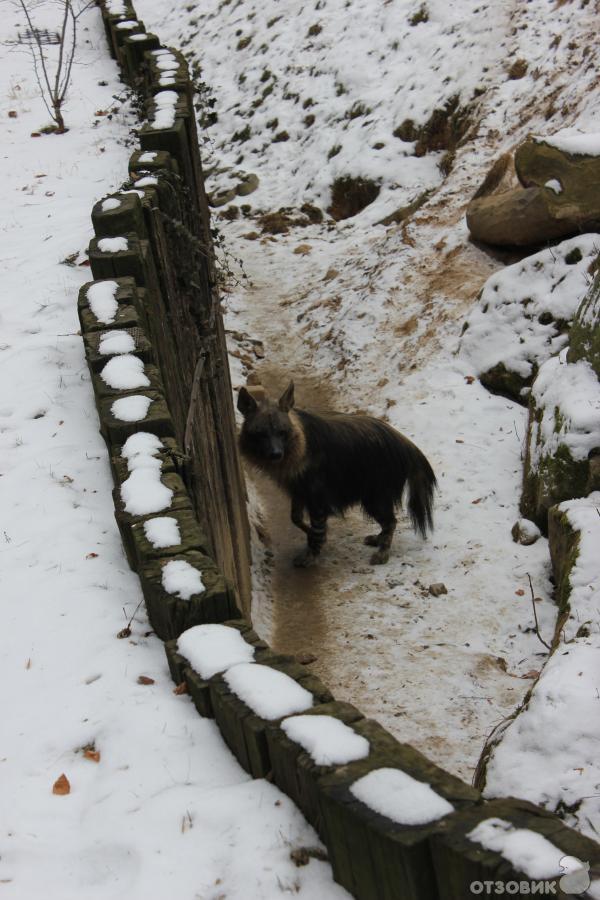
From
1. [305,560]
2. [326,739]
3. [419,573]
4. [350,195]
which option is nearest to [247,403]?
[305,560]

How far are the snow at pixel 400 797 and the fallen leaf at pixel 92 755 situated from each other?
3.13ft

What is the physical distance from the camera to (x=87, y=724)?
2834mm

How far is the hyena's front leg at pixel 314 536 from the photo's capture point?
28.7 ft

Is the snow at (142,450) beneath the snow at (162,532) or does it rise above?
above

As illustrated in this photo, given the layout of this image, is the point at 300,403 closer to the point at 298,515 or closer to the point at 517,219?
the point at 298,515

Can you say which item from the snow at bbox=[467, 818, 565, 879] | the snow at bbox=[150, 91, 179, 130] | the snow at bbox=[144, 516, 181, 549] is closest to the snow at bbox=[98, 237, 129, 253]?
the snow at bbox=[144, 516, 181, 549]

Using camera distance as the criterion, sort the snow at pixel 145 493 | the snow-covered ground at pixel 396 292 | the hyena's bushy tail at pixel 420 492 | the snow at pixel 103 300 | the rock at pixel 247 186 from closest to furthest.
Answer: the snow at pixel 145 493, the snow at pixel 103 300, the snow-covered ground at pixel 396 292, the hyena's bushy tail at pixel 420 492, the rock at pixel 247 186

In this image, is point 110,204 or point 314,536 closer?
point 110,204

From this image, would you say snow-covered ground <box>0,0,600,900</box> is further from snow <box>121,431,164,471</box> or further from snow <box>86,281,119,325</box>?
snow <box>86,281,119,325</box>

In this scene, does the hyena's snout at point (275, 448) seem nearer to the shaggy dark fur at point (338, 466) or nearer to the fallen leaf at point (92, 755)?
the shaggy dark fur at point (338, 466)

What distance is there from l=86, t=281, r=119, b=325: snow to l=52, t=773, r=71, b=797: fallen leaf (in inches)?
104

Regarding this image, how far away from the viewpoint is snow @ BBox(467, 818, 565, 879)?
5.83 ft

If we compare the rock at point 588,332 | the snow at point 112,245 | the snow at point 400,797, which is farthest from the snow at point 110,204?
the rock at point 588,332

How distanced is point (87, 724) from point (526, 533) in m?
5.89
